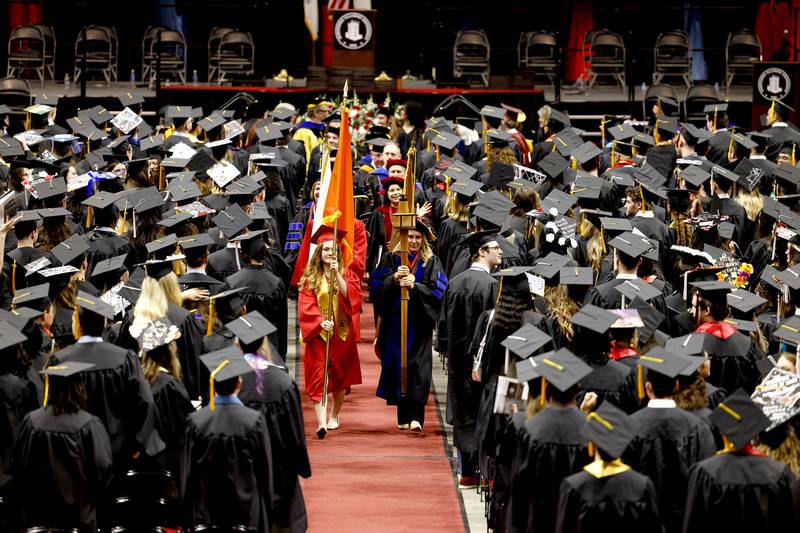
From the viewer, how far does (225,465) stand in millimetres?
6094

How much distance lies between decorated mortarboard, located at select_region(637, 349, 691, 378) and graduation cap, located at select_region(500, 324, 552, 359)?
73 centimetres

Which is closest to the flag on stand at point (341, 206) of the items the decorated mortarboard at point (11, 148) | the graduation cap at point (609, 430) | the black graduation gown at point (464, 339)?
the black graduation gown at point (464, 339)

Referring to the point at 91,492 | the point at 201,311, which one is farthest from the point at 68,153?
the point at 91,492

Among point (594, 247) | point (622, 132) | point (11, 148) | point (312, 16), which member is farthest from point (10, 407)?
point (312, 16)

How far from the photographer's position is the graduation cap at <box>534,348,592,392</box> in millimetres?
5879

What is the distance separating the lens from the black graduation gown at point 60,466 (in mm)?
6059

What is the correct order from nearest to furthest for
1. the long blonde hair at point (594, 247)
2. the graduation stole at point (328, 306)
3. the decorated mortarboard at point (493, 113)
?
the graduation stole at point (328, 306) → the long blonde hair at point (594, 247) → the decorated mortarboard at point (493, 113)

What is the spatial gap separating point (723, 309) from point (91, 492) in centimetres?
361

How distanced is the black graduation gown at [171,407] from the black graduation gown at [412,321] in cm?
288

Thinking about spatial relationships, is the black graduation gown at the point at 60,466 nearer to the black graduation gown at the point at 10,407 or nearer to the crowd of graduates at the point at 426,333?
the crowd of graduates at the point at 426,333

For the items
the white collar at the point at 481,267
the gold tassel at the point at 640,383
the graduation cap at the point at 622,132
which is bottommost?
the gold tassel at the point at 640,383

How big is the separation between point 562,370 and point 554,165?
587 centimetres

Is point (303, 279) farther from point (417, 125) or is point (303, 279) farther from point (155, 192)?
point (417, 125)

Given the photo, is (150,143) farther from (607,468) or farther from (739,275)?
(607,468)
